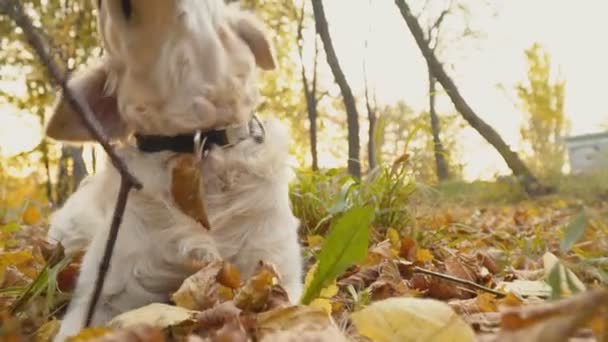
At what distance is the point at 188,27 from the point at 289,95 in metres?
12.1

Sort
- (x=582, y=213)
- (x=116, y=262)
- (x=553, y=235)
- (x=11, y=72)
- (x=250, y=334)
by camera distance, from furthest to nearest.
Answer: (x=11, y=72) < (x=553, y=235) < (x=116, y=262) < (x=250, y=334) < (x=582, y=213)

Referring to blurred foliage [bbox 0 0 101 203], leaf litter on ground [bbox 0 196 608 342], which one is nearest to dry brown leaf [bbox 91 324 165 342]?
leaf litter on ground [bbox 0 196 608 342]

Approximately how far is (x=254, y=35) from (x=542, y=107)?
47.7ft

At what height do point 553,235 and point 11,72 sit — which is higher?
point 11,72

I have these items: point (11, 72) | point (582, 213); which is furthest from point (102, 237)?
point (11, 72)

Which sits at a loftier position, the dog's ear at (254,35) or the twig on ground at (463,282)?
the dog's ear at (254,35)

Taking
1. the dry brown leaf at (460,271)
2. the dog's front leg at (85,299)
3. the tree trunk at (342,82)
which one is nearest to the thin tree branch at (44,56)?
the dog's front leg at (85,299)

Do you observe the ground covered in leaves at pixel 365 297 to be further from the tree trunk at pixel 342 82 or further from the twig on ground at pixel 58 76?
the tree trunk at pixel 342 82

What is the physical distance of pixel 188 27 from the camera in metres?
1.91

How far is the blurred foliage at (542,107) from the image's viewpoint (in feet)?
48.5

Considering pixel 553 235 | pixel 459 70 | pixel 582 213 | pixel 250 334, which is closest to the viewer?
pixel 582 213

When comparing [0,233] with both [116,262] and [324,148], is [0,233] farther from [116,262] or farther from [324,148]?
[324,148]

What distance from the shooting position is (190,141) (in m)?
1.85

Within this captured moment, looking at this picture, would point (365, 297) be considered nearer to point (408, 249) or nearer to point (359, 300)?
point (359, 300)
